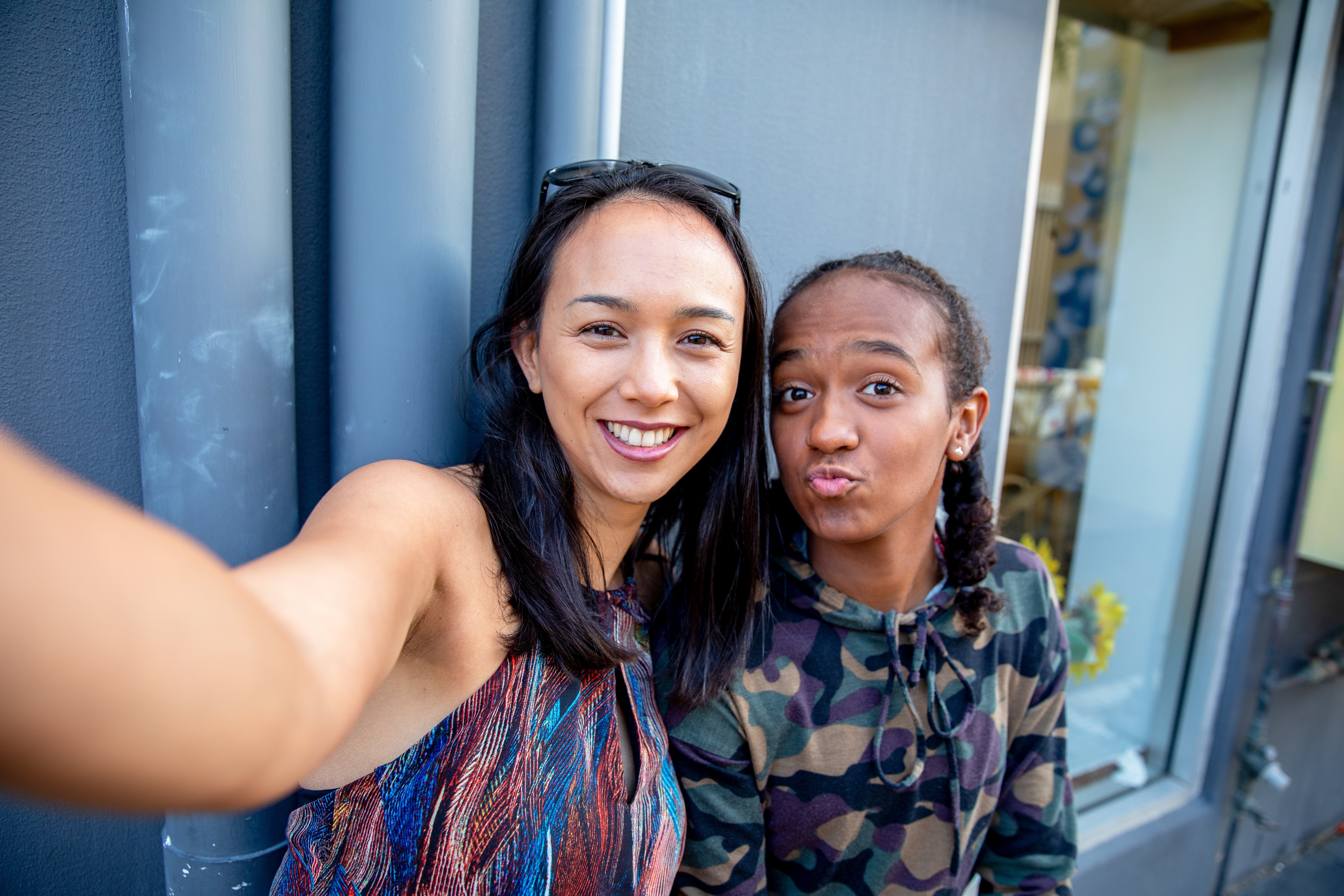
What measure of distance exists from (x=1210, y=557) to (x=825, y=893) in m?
2.60

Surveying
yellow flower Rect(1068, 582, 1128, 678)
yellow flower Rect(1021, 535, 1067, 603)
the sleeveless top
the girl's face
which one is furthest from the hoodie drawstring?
yellow flower Rect(1068, 582, 1128, 678)

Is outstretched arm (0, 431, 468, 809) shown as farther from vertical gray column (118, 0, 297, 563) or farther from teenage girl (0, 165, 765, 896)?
vertical gray column (118, 0, 297, 563)

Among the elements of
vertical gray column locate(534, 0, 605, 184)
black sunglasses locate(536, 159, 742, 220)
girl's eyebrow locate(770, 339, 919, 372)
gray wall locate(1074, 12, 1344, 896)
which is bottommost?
gray wall locate(1074, 12, 1344, 896)

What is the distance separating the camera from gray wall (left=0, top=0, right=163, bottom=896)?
46.2 inches

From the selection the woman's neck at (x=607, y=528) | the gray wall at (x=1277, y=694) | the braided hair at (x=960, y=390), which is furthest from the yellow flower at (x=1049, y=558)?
the woman's neck at (x=607, y=528)

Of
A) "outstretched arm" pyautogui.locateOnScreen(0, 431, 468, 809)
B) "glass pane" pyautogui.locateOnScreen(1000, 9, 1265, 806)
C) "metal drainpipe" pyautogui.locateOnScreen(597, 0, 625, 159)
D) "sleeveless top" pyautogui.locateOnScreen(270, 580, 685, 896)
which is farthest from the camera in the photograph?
"glass pane" pyautogui.locateOnScreen(1000, 9, 1265, 806)

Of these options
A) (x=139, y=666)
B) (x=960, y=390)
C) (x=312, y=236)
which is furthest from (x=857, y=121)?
(x=139, y=666)

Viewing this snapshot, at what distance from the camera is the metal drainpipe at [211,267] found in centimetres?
112

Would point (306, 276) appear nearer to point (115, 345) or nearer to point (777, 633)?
point (115, 345)

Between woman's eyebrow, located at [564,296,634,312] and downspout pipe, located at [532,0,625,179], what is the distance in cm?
48

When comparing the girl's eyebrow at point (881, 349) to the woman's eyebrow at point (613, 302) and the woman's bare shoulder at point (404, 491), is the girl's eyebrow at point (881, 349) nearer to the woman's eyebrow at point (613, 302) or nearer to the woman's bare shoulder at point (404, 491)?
the woman's eyebrow at point (613, 302)

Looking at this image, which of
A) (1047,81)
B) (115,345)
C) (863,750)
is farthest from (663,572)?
(1047,81)

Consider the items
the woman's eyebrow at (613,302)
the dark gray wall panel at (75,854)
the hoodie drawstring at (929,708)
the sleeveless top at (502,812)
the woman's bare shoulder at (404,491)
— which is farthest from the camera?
the hoodie drawstring at (929,708)

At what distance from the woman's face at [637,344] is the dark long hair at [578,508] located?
0.05 meters
